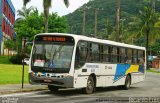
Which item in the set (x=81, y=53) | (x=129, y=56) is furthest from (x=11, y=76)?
(x=81, y=53)

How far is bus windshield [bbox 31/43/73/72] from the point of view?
70.3 feet

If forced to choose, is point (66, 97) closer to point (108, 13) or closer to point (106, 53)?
point (106, 53)

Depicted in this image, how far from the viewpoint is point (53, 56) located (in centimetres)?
2164

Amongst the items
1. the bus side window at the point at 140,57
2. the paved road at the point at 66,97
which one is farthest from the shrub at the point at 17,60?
the paved road at the point at 66,97

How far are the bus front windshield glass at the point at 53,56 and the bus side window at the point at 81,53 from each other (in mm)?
416

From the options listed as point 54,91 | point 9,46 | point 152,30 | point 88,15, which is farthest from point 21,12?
point 54,91

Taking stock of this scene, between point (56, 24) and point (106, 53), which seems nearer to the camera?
point (106, 53)

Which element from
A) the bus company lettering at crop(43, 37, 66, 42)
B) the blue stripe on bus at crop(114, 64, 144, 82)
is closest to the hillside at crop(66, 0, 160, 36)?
the blue stripe on bus at crop(114, 64, 144, 82)

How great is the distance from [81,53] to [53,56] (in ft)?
4.76

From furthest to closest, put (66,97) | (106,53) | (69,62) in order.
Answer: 1. (106,53)
2. (69,62)
3. (66,97)

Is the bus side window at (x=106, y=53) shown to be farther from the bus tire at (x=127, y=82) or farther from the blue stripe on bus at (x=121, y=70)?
the bus tire at (x=127, y=82)

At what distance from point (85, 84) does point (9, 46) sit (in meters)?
66.3

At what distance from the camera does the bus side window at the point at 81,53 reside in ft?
71.6

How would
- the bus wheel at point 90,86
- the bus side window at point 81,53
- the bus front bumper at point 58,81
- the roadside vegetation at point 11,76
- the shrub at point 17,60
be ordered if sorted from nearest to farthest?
the bus front bumper at point 58,81
the bus side window at point 81,53
the bus wheel at point 90,86
the roadside vegetation at point 11,76
the shrub at point 17,60
